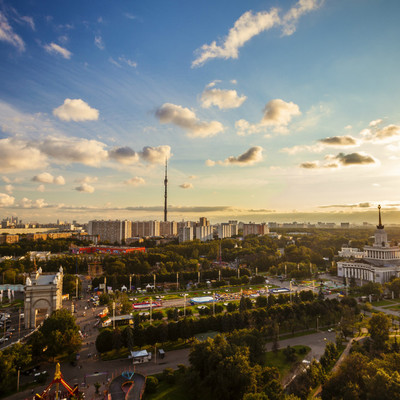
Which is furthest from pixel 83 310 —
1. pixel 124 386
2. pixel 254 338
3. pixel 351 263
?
pixel 351 263

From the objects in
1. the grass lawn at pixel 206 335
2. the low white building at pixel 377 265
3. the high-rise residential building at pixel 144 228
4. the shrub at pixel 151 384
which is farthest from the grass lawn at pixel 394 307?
the high-rise residential building at pixel 144 228

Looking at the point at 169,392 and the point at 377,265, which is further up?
the point at 377,265

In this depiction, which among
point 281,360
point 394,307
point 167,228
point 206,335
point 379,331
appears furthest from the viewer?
point 167,228

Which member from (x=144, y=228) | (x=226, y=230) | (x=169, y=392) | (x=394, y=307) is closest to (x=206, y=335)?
(x=169, y=392)

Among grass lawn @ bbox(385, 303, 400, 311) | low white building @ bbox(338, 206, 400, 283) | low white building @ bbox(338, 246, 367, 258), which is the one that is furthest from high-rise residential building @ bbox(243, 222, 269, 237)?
grass lawn @ bbox(385, 303, 400, 311)

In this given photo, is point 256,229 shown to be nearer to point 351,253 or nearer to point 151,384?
point 351,253

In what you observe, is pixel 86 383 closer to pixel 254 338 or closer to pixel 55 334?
pixel 55 334

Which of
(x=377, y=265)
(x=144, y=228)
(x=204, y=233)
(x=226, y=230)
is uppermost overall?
(x=144, y=228)

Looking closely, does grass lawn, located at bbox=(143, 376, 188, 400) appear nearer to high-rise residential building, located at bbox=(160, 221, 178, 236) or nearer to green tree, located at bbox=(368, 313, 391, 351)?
green tree, located at bbox=(368, 313, 391, 351)

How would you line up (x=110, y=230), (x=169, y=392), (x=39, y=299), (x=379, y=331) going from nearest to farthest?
1. (x=169, y=392)
2. (x=379, y=331)
3. (x=39, y=299)
4. (x=110, y=230)
